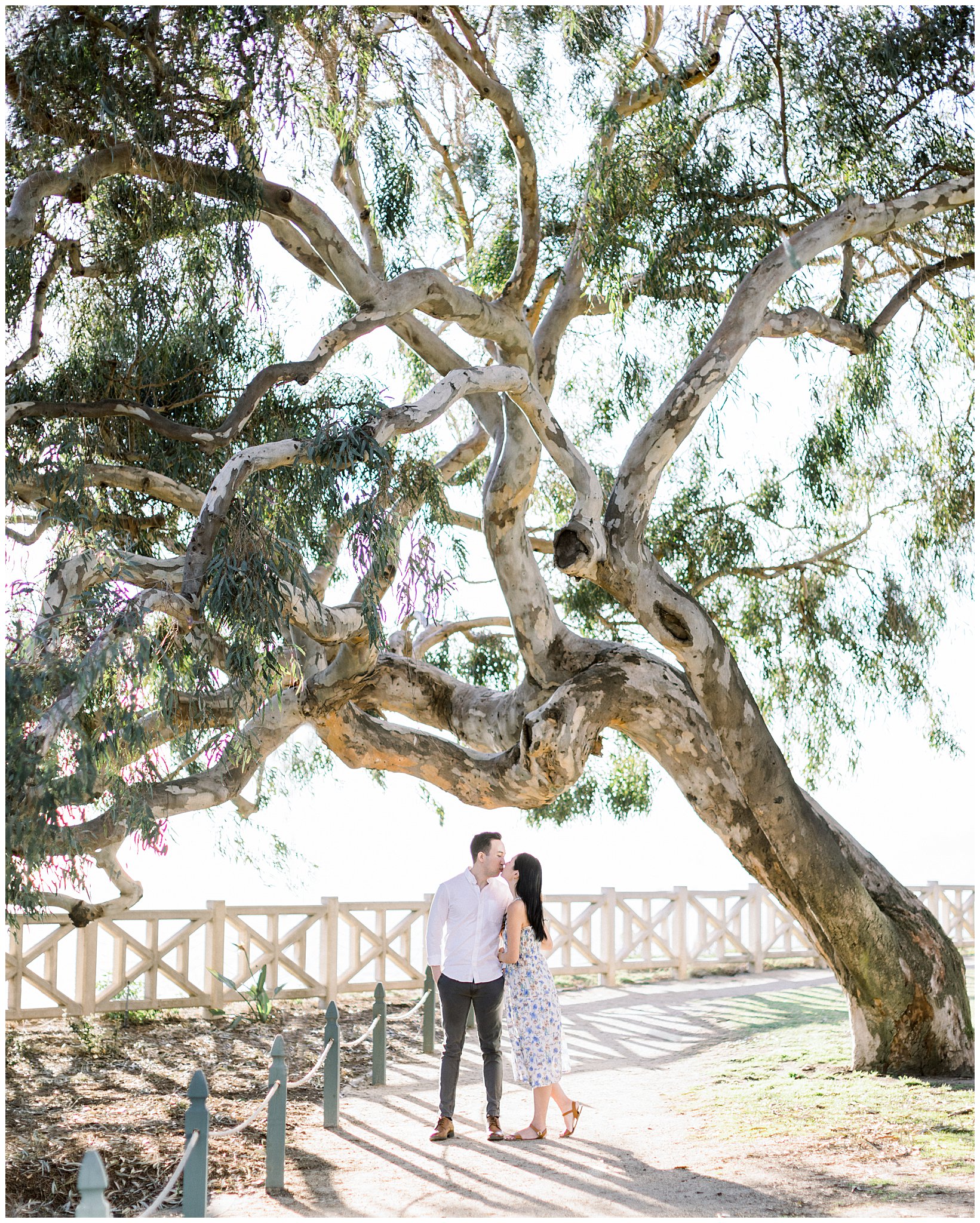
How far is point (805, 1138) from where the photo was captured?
21.5 feet

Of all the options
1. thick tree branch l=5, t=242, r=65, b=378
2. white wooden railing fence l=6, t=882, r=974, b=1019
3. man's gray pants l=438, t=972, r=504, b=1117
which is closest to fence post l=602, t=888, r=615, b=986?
white wooden railing fence l=6, t=882, r=974, b=1019

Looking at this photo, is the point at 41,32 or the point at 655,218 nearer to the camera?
the point at 41,32

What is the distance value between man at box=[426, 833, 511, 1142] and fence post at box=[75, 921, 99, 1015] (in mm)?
6045

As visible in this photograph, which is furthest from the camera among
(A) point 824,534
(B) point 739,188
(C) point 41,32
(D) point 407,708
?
(A) point 824,534

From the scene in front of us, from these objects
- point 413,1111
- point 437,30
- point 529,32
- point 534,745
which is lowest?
point 413,1111

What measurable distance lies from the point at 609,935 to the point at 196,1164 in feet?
36.2

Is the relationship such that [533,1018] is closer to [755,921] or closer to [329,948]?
[329,948]

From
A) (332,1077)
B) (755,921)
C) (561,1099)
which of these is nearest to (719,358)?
(561,1099)

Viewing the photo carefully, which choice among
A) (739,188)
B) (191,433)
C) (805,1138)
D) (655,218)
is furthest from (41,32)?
(805,1138)

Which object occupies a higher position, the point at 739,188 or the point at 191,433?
the point at 739,188

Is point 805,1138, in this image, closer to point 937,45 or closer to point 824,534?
point 824,534

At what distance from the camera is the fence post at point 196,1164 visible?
4.77 metres

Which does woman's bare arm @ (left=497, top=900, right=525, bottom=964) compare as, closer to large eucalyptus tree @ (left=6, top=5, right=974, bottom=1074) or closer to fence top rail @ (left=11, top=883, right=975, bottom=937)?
large eucalyptus tree @ (left=6, top=5, right=974, bottom=1074)

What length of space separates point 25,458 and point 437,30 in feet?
12.8
